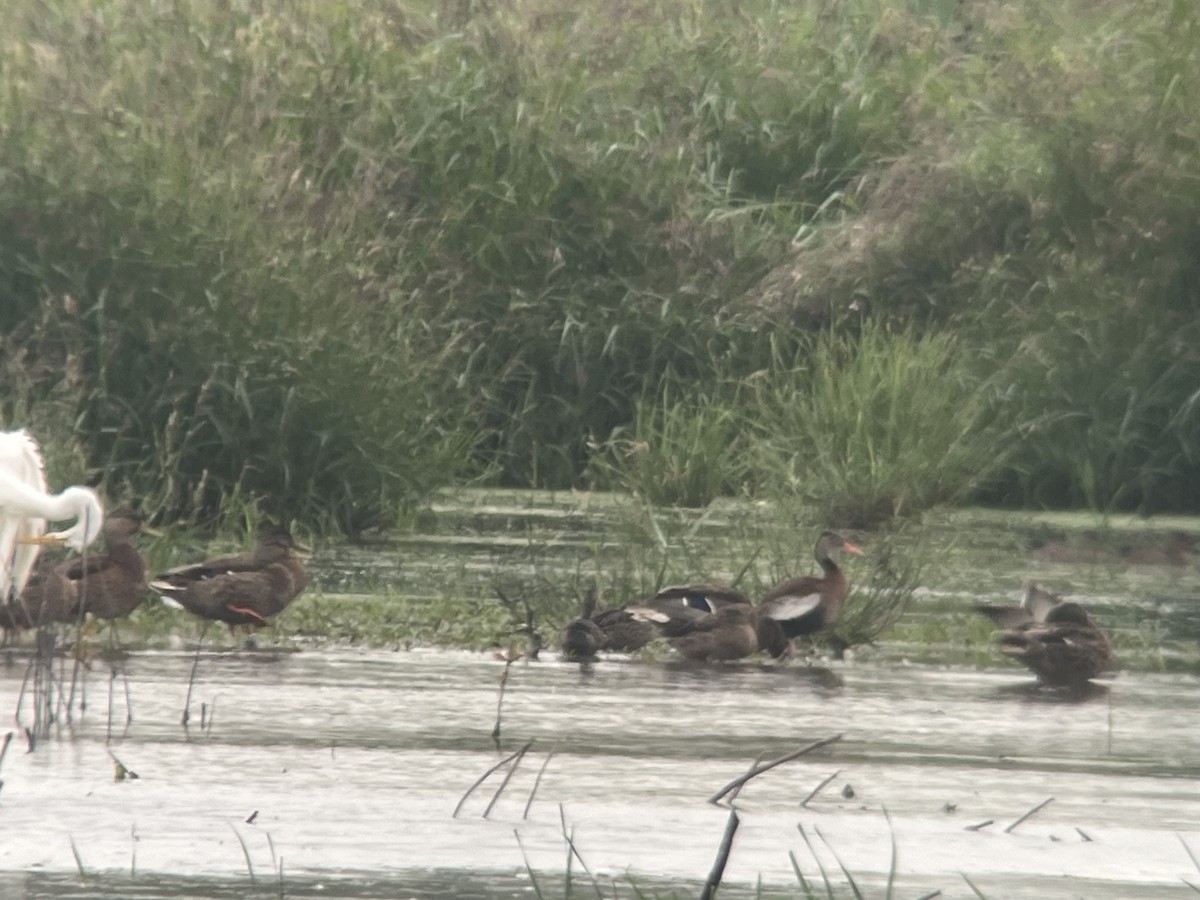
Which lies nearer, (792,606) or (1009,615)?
(792,606)

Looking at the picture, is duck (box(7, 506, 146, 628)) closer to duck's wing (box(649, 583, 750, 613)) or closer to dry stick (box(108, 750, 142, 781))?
duck's wing (box(649, 583, 750, 613))

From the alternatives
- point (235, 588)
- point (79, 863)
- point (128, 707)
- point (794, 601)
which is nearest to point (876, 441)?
point (794, 601)

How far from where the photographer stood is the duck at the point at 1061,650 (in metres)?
8.34

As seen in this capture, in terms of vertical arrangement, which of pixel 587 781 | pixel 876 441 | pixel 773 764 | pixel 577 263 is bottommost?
pixel 587 781

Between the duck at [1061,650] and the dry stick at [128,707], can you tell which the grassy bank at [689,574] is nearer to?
the duck at [1061,650]

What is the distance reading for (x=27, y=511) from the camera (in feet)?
28.7

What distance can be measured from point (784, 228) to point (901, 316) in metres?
1.69

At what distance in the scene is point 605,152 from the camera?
16.0 m

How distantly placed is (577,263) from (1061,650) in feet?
24.4

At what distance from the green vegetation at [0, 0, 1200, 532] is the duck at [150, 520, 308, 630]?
4.47 feet

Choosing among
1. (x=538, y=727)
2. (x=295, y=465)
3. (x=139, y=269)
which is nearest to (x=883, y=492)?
(x=295, y=465)

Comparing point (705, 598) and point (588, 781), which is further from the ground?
point (705, 598)

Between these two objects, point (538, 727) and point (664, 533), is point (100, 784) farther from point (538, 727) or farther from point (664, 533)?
point (664, 533)

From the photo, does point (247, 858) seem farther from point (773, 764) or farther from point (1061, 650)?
point (1061, 650)
